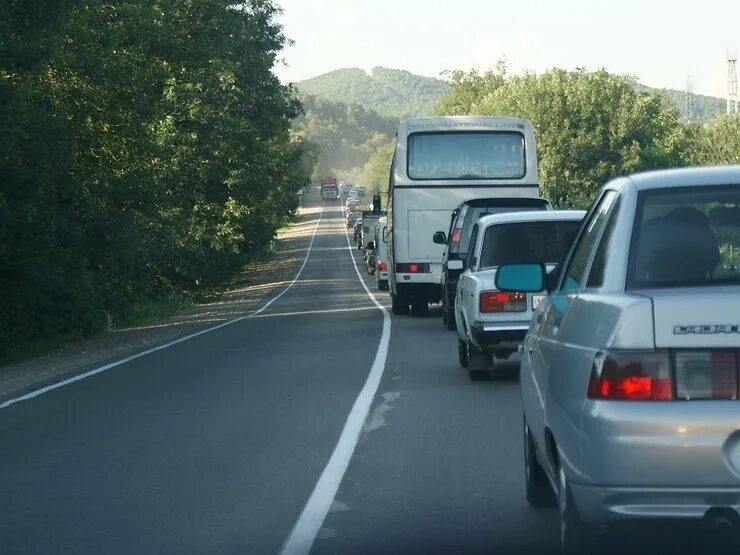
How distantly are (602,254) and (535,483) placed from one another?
7.32 ft

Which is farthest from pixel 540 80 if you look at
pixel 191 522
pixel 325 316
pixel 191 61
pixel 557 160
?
pixel 191 522

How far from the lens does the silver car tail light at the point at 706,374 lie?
480 centimetres

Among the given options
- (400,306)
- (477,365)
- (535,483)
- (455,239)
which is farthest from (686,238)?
(400,306)

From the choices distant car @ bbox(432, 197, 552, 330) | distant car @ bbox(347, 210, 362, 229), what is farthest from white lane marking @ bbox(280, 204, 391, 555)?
distant car @ bbox(347, 210, 362, 229)

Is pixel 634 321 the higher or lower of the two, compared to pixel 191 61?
lower

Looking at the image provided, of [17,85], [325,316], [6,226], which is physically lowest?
[325,316]

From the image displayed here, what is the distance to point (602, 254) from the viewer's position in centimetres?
564

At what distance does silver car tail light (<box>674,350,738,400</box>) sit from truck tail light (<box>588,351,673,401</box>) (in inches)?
1.6

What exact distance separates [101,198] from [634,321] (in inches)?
977

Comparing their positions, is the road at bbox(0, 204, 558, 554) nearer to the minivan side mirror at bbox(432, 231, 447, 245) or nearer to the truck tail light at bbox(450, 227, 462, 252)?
the truck tail light at bbox(450, 227, 462, 252)

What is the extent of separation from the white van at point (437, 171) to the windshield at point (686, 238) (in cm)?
2215

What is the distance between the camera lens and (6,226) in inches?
901

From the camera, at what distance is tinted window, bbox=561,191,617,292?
19.8 ft

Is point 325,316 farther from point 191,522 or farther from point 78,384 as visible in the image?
point 191,522
